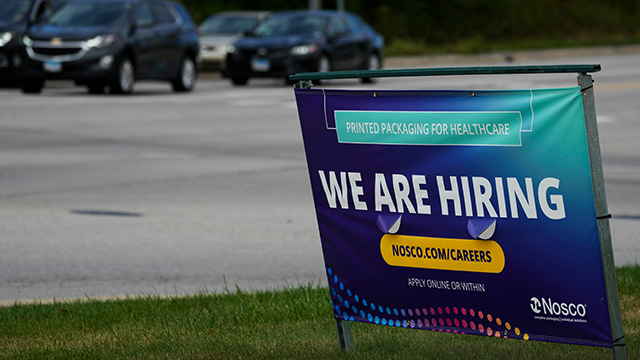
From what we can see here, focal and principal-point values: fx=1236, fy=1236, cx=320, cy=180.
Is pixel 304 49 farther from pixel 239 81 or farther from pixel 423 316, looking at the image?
pixel 423 316

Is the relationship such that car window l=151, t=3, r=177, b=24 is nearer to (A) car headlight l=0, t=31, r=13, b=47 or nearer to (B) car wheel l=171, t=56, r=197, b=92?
(B) car wheel l=171, t=56, r=197, b=92

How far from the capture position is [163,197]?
10.7 meters

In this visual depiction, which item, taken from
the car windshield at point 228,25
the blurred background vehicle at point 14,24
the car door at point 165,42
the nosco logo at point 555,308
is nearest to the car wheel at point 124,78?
the car door at point 165,42

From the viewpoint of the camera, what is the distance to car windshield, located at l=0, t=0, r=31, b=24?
24.1m

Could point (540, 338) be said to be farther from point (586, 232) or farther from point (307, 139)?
point (307, 139)

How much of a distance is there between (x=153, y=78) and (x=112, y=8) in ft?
4.98

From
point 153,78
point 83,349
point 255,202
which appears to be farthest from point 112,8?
point 83,349

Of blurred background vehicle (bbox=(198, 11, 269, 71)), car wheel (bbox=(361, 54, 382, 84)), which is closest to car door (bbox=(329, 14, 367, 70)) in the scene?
car wheel (bbox=(361, 54, 382, 84))

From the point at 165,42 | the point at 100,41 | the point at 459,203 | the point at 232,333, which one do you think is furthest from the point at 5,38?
the point at 459,203

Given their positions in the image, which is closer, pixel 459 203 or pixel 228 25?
pixel 459 203

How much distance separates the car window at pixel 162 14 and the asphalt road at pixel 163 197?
11.5 feet

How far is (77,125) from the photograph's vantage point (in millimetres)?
17109

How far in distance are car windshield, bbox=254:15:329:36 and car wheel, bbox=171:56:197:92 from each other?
2908 mm

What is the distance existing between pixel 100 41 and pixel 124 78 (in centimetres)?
85
